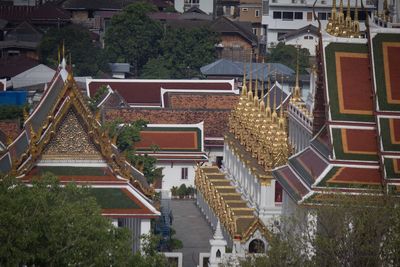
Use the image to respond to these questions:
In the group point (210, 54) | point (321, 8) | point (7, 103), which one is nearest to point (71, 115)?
point (7, 103)

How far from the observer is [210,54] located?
341 feet

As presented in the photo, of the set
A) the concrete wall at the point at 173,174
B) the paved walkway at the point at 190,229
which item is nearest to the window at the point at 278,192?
the paved walkway at the point at 190,229

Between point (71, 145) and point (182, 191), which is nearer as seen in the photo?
point (71, 145)

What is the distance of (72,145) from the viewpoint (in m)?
49.9

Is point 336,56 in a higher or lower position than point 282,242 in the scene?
higher

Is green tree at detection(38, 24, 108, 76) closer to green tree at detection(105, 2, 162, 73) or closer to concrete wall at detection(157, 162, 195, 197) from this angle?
green tree at detection(105, 2, 162, 73)

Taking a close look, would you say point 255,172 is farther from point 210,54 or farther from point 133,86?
point 210,54

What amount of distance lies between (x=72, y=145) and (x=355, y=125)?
23.2ft

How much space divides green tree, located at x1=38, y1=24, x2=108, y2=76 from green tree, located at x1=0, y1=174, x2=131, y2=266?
54.8m

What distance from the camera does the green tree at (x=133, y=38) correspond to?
347 ft

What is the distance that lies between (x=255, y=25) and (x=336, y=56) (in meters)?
70.9

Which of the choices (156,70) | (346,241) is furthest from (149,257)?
(156,70)

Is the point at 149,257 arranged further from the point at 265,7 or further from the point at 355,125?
the point at 265,7

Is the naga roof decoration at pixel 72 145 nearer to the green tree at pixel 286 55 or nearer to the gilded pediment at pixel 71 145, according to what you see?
the gilded pediment at pixel 71 145
